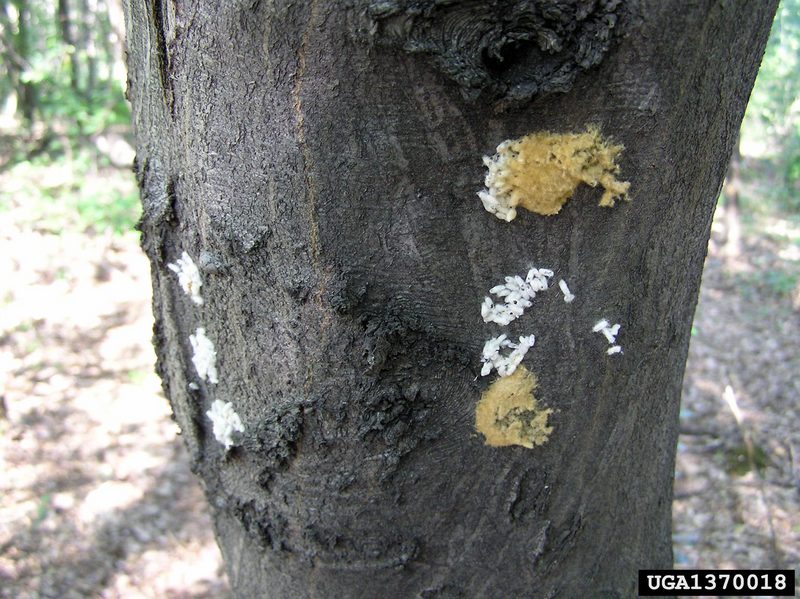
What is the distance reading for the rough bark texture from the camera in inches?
27.6

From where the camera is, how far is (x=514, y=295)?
821mm

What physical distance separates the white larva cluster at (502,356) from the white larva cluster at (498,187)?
0.18 m

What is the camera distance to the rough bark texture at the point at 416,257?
70 centimetres

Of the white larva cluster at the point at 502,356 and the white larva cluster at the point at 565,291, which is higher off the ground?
the white larva cluster at the point at 565,291

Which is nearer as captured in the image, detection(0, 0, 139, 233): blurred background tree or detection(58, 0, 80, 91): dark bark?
detection(0, 0, 139, 233): blurred background tree

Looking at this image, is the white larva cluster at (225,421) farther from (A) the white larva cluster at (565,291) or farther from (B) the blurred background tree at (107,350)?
(B) the blurred background tree at (107,350)

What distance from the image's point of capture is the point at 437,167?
75 cm

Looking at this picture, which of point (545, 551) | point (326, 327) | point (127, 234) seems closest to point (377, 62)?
point (326, 327)

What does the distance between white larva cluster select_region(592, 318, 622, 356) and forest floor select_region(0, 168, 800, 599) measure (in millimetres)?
1952

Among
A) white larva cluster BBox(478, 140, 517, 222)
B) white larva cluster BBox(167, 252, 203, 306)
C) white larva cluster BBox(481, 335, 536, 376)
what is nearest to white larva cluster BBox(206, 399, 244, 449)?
white larva cluster BBox(167, 252, 203, 306)

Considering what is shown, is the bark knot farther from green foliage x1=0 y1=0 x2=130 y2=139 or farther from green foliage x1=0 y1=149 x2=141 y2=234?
green foliage x1=0 y1=0 x2=130 y2=139

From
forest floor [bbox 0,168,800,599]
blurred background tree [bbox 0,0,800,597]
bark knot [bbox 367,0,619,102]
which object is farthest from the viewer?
blurred background tree [bbox 0,0,800,597]

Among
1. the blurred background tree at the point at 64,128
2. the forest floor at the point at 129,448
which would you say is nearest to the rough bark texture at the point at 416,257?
the forest floor at the point at 129,448

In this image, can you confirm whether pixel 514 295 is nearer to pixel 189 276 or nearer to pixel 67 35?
pixel 189 276
